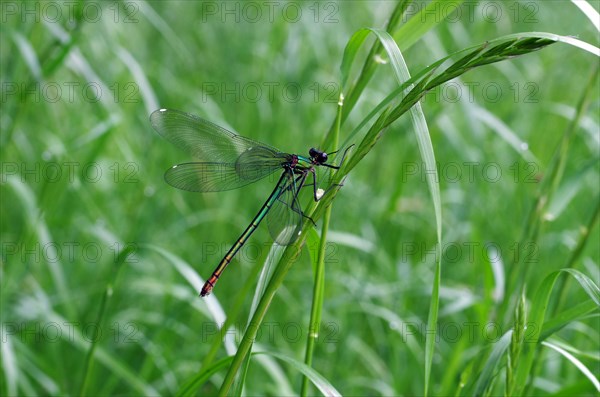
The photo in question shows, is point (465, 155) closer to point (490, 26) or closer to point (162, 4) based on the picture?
point (490, 26)

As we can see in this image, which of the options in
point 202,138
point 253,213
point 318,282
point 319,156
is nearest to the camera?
point 318,282

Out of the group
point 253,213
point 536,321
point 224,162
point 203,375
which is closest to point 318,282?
point 203,375

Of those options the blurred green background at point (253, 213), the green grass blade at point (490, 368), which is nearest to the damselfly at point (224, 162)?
the blurred green background at point (253, 213)

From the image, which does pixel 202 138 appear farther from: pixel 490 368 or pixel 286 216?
pixel 490 368

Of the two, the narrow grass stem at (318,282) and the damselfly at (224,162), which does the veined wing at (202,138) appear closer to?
the damselfly at (224,162)

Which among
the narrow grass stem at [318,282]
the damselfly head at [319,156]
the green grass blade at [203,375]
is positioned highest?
the damselfly head at [319,156]

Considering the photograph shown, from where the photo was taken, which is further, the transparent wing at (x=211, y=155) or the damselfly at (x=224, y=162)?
the transparent wing at (x=211, y=155)

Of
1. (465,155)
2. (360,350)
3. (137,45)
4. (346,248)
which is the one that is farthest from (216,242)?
(137,45)

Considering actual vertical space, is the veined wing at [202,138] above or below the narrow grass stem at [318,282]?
above
